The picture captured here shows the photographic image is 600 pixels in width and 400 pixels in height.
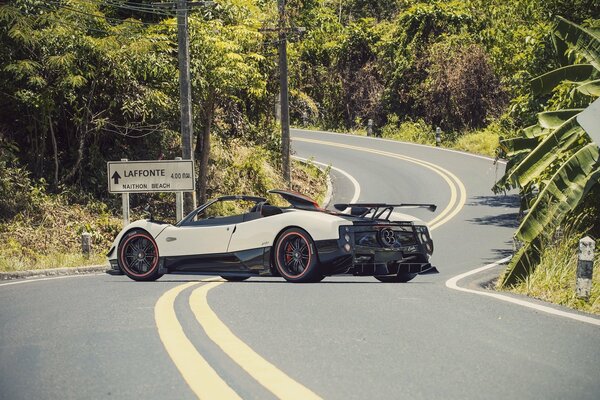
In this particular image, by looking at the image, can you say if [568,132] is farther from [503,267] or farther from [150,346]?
[150,346]

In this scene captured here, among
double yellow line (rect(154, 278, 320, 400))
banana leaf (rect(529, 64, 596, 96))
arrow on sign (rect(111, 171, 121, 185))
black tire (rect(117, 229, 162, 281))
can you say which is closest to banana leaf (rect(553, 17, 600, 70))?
banana leaf (rect(529, 64, 596, 96))

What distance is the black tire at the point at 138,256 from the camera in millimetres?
11648

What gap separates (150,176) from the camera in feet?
60.3

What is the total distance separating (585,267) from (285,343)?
5.50 m

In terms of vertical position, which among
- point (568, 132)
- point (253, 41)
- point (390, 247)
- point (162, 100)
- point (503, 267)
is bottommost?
point (503, 267)

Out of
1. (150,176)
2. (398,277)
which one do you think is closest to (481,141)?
(150,176)

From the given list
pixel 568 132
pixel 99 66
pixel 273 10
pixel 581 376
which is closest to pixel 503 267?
pixel 568 132

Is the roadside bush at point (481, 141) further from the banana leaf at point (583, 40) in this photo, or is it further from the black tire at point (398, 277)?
the black tire at point (398, 277)

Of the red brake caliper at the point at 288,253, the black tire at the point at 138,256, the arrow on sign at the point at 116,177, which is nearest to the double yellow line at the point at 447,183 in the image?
the arrow on sign at the point at 116,177

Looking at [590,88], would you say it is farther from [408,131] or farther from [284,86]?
[408,131]

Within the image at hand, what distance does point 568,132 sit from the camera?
44.2 ft

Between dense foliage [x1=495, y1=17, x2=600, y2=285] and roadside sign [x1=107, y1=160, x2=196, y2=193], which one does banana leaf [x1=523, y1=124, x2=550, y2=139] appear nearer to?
dense foliage [x1=495, y1=17, x2=600, y2=285]

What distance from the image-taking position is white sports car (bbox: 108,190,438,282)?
32.0 feet

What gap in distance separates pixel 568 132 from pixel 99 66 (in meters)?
14.1
